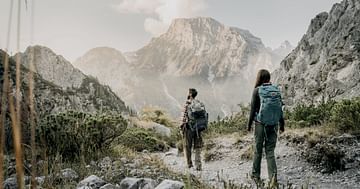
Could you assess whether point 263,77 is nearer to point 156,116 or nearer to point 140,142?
point 140,142

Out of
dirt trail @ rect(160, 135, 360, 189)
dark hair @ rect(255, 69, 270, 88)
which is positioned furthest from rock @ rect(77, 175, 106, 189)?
dark hair @ rect(255, 69, 270, 88)

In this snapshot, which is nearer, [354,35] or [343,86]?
[343,86]

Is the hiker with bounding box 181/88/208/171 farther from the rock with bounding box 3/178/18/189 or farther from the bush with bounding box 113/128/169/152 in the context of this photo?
the bush with bounding box 113/128/169/152

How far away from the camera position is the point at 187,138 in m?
8.69

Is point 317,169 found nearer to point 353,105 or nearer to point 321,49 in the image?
point 353,105

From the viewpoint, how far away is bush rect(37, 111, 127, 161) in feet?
27.4

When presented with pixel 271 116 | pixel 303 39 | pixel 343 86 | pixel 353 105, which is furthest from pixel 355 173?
pixel 303 39

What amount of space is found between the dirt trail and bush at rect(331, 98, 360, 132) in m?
1.18

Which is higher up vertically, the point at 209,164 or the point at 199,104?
the point at 199,104

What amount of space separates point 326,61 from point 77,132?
21.3 m

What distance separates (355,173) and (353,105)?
9.60 feet

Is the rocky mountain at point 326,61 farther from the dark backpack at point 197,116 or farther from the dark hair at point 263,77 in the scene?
the dark hair at point 263,77

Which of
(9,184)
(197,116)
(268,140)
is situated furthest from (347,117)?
(9,184)

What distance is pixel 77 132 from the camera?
28.4 feet
